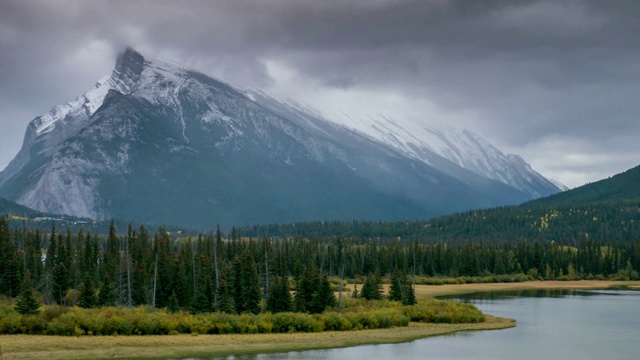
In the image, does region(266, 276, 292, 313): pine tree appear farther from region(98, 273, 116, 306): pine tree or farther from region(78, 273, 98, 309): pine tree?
region(78, 273, 98, 309): pine tree

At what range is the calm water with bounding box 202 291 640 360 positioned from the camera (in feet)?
276

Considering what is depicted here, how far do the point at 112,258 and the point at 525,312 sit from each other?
238ft

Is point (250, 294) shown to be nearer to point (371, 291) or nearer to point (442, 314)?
point (442, 314)

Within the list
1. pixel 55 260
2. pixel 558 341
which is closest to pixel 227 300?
pixel 558 341

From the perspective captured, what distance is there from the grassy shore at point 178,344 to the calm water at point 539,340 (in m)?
2.91

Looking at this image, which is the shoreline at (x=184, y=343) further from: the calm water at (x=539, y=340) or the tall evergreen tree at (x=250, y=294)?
the tall evergreen tree at (x=250, y=294)

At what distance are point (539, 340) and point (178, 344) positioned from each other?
3926 cm

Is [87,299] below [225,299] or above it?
below

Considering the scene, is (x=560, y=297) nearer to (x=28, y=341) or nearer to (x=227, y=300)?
(x=227, y=300)

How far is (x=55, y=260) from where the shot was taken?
159m

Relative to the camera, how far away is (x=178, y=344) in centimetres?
8469

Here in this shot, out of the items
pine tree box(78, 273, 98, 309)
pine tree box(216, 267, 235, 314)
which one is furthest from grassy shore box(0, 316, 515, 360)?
pine tree box(78, 273, 98, 309)

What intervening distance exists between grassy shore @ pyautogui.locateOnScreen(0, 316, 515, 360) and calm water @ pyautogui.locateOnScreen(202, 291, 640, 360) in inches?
115

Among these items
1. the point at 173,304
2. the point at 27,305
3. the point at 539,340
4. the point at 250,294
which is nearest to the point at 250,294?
the point at 250,294
